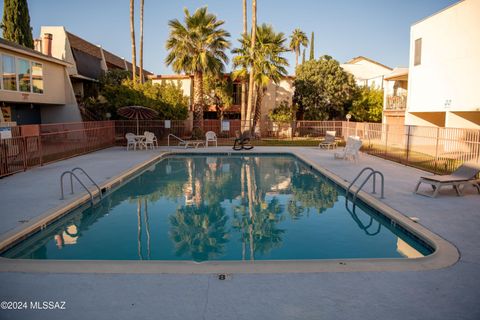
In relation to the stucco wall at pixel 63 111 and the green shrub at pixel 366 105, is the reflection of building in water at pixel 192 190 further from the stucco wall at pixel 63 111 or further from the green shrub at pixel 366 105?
the green shrub at pixel 366 105

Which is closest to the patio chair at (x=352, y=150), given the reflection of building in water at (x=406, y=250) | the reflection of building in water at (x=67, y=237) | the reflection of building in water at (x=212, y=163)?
the reflection of building in water at (x=212, y=163)

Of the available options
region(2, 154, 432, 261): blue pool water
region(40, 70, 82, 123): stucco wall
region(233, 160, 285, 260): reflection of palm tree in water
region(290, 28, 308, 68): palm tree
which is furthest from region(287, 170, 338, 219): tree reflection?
region(290, 28, 308, 68): palm tree

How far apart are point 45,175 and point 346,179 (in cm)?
969

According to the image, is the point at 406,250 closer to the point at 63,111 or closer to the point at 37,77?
the point at 37,77

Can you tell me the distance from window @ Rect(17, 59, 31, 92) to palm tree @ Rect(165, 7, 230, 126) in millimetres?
8730

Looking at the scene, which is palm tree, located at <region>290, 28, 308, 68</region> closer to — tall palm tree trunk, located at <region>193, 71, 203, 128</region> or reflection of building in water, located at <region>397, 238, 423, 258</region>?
tall palm tree trunk, located at <region>193, 71, 203, 128</region>

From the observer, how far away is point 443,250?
17.5ft

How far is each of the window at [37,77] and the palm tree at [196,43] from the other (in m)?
7.95

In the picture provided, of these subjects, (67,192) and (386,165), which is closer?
(67,192)

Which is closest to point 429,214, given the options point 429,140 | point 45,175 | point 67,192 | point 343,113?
point 429,140

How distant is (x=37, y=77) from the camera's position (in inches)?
822

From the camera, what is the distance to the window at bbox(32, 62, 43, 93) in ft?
67.5

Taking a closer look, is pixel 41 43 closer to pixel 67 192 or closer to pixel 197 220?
pixel 67 192

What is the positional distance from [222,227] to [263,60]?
1969 centimetres
